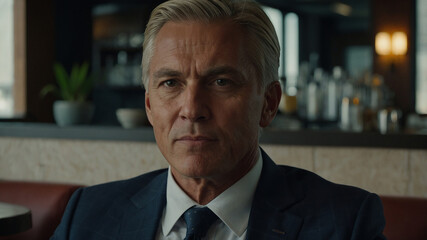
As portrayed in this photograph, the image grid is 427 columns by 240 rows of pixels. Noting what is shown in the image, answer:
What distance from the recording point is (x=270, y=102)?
50.1 inches

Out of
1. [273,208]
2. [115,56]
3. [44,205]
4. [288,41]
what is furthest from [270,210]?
[288,41]

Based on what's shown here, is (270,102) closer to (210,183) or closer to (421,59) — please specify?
(210,183)

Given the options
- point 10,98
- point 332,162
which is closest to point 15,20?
point 10,98

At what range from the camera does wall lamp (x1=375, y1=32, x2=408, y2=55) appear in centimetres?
663

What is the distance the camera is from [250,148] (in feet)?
4.06

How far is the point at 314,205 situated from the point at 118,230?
18.3 inches

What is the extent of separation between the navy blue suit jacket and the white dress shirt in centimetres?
2

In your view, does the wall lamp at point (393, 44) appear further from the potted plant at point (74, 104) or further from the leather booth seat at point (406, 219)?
the leather booth seat at point (406, 219)

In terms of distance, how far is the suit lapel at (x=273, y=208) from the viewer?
1216 mm

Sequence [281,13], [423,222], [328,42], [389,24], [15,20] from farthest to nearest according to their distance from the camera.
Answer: [328,42] < [281,13] < [389,24] < [15,20] < [423,222]

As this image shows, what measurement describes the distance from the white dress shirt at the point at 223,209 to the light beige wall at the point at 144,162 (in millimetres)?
1130

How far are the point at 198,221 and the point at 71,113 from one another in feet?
7.01

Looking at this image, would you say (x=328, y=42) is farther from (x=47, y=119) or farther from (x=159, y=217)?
(x=159, y=217)

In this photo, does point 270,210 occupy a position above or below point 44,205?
above
